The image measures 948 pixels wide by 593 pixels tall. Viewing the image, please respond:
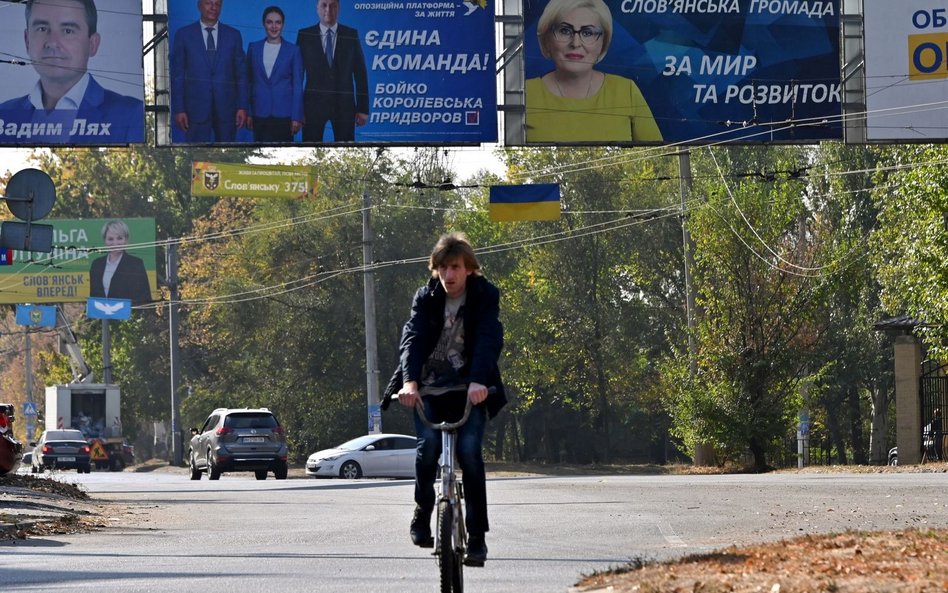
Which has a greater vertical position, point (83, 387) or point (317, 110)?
point (317, 110)

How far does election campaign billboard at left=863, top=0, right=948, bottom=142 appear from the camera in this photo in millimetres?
28109

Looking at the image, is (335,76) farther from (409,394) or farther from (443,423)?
(409,394)

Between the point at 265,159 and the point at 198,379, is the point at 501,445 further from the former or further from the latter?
the point at 265,159

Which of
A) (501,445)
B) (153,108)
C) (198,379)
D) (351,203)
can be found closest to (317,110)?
(153,108)

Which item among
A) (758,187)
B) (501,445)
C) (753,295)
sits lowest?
(501,445)

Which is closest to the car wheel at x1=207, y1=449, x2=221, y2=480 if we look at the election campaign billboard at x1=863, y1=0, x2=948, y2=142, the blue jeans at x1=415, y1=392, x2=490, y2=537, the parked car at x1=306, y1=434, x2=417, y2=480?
the parked car at x1=306, y1=434, x2=417, y2=480

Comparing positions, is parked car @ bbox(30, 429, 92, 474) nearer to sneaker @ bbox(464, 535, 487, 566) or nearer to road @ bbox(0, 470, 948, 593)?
road @ bbox(0, 470, 948, 593)

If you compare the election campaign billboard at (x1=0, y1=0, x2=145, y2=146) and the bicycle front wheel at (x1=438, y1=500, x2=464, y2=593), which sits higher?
the election campaign billboard at (x1=0, y1=0, x2=145, y2=146)

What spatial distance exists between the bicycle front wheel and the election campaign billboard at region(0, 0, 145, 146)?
20917 millimetres

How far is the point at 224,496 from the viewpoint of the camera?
24359 mm

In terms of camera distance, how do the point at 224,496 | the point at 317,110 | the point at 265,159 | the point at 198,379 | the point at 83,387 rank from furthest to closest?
the point at 265,159 < the point at 198,379 < the point at 83,387 < the point at 317,110 < the point at 224,496

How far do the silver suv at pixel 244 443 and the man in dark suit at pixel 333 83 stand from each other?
9.73 meters

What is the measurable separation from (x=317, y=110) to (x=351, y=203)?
31.4 m

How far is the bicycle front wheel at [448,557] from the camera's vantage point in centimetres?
801
